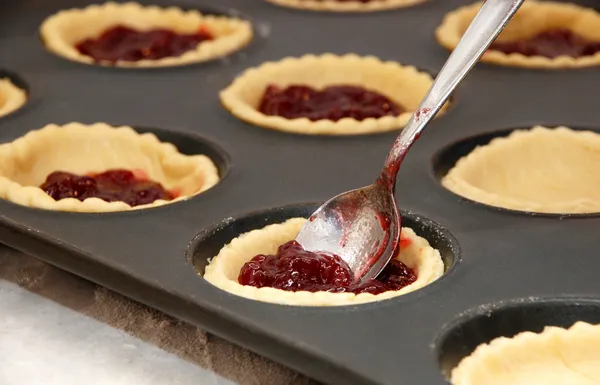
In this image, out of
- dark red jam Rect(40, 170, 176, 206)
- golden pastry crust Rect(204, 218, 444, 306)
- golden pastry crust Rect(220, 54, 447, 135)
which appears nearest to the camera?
golden pastry crust Rect(204, 218, 444, 306)

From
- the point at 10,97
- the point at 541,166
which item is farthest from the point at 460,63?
the point at 10,97

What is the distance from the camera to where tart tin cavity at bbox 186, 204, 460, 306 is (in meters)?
2.56

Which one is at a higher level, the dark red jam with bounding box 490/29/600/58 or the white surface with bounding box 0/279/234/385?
the dark red jam with bounding box 490/29/600/58

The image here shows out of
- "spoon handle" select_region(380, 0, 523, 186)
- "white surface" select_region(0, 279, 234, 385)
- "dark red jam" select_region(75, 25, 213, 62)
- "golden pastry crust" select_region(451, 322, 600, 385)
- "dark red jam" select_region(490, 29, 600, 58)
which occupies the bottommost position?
"white surface" select_region(0, 279, 234, 385)

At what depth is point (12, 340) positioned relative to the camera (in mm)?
2586

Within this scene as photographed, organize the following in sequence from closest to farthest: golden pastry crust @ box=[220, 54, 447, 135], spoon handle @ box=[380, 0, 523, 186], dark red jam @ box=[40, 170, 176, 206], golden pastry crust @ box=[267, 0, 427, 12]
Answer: spoon handle @ box=[380, 0, 523, 186] < dark red jam @ box=[40, 170, 176, 206] < golden pastry crust @ box=[220, 54, 447, 135] < golden pastry crust @ box=[267, 0, 427, 12]

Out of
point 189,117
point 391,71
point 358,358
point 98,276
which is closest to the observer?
point 358,358

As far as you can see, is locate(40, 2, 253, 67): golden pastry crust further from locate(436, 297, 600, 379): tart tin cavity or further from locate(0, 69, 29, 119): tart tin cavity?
locate(436, 297, 600, 379): tart tin cavity

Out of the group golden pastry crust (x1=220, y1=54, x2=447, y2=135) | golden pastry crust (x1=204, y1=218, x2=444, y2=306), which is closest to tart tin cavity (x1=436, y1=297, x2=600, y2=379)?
golden pastry crust (x1=204, y1=218, x2=444, y2=306)

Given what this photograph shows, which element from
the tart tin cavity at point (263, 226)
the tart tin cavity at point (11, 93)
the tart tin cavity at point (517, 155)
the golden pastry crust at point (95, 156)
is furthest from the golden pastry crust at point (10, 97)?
the tart tin cavity at point (517, 155)

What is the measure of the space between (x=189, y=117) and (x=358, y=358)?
5.09ft

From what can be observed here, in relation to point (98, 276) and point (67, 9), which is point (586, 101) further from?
point (67, 9)

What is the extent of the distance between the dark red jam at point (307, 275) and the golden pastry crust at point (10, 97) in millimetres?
1402

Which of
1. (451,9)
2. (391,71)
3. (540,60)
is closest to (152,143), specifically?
(391,71)
